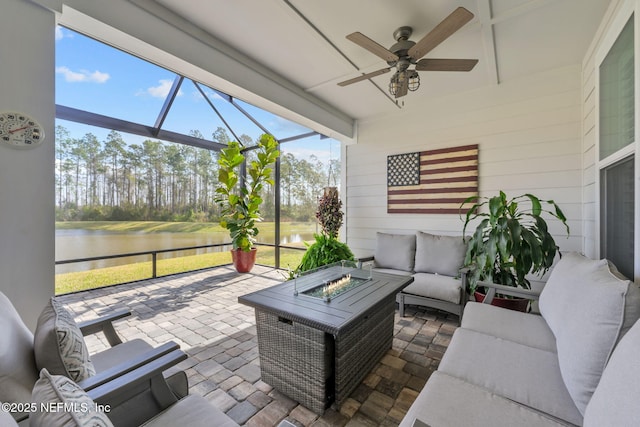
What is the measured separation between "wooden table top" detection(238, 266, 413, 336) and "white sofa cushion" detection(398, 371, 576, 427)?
1.84ft

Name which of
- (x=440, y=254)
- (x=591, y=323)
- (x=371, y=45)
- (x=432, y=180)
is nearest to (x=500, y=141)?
(x=432, y=180)

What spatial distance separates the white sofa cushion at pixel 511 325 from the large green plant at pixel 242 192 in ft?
13.8

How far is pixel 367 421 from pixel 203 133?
17.9 feet

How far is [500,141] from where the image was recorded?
360 cm

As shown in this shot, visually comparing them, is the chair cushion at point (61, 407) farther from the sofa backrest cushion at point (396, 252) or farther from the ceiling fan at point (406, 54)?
the sofa backrest cushion at point (396, 252)

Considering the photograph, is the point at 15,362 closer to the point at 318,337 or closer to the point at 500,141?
the point at 318,337

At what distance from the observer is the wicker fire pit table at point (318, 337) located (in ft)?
5.62

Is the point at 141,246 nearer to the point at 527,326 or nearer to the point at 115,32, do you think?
the point at 115,32

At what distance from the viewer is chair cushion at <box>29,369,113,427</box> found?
63cm

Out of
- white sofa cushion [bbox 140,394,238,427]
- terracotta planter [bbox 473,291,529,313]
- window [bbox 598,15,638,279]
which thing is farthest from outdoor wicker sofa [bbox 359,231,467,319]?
white sofa cushion [bbox 140,394,238,427]

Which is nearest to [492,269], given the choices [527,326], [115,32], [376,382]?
[527,326]

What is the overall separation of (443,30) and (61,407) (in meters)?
2.78

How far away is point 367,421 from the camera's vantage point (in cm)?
169

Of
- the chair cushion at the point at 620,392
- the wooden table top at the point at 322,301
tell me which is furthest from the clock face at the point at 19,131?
the chair cushion at the point at 620,392
